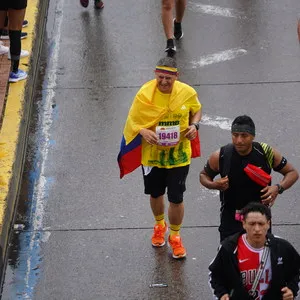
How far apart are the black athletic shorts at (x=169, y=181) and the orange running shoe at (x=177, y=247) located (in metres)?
0.35

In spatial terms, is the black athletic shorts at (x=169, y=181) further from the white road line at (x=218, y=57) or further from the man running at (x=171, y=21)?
the man running at (x=171, y=21)

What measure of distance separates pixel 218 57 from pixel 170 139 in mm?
4405

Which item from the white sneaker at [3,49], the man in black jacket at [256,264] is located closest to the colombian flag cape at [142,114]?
the man in black jacket at [256,264]

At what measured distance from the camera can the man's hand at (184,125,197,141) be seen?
7.96 meters

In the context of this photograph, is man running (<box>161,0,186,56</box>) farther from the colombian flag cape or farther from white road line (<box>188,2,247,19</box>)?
the colombian flag cape

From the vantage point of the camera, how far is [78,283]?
8.01 metres

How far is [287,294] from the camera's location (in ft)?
20.7

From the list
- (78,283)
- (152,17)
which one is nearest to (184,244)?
(78,283)

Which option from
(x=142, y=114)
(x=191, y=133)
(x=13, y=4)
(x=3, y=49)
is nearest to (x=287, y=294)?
(x=191, y=133)

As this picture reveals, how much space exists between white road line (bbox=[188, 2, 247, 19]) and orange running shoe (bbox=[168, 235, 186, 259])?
5.61 m

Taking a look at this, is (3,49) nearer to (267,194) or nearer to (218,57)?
(218,57)

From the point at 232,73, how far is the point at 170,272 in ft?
→ 13.6

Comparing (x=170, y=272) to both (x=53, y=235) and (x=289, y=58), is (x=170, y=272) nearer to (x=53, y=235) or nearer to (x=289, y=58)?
(x=53, y=235)

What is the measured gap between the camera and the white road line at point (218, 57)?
12.0m
